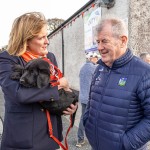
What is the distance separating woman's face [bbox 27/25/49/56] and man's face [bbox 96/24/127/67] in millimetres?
495

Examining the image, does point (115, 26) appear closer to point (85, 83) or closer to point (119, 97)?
point (119, 97)

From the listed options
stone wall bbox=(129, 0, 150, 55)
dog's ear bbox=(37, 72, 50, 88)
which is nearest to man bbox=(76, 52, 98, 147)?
stone wall bbox=(129, 0, 150, 55)

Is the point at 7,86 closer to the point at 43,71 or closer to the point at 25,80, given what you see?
the point at 25,80

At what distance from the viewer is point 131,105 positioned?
2148mm

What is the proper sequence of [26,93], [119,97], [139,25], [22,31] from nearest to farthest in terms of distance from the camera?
[26,93], [22,31], [119,97], [139,25]

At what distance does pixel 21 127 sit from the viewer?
205 centimetres

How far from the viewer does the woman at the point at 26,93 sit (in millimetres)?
2021

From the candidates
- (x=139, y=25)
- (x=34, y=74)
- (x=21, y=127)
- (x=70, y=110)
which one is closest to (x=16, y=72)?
(x=34, y=74)

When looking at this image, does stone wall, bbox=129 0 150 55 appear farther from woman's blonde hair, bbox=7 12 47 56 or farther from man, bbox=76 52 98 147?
woman's blonde hair, bbox=7 12 47 56

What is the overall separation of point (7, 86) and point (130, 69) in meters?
1.02

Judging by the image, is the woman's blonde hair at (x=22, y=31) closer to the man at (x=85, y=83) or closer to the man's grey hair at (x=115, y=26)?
the man's grey hair at (x=115, y=26)

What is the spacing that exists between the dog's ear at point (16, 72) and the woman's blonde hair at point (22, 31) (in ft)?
0.38

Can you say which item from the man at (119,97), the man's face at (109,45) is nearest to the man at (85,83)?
the man at (119,97)

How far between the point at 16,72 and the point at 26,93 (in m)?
0.19
